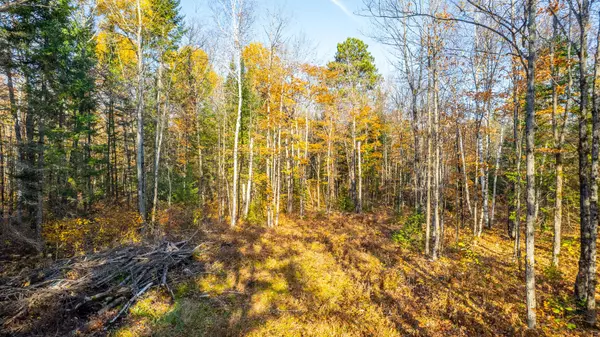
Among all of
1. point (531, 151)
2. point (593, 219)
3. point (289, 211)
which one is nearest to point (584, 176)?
point (593, 219)

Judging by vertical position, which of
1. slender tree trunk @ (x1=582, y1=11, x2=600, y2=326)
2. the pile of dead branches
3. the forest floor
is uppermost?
slender tree trunk @ (x1=582, y1=11, x2=600, y2=326)

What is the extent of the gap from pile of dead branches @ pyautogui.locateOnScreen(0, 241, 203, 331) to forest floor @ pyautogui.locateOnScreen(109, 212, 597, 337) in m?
0.73

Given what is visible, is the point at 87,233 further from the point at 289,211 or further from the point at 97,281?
the point at 289,211

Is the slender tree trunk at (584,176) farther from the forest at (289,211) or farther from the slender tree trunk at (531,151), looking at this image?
the slender tree trunk at (531,151)

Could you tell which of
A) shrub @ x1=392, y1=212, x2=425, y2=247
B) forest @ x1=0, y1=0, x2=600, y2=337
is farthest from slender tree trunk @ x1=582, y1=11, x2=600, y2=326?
shrub @ x1=392, y1=212, x2=425, y2=247

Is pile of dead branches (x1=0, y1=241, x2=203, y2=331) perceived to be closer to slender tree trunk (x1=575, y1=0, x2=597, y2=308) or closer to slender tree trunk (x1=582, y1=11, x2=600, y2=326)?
slender tree trunk (x1=582, y1=11, x2=600, y2=326)

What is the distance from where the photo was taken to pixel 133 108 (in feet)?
62.0

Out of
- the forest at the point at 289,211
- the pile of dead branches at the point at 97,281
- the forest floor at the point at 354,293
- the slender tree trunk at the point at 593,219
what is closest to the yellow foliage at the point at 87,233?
the forest at the point at 289,211

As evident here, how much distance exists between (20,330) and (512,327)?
456 inches

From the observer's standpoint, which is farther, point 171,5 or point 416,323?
point 171,5

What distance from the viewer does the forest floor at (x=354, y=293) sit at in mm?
6320

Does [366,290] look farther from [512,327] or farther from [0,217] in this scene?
[0,217]

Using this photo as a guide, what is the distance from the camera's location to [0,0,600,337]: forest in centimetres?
645

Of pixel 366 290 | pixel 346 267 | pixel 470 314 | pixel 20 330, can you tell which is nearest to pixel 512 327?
pixel 470 314
